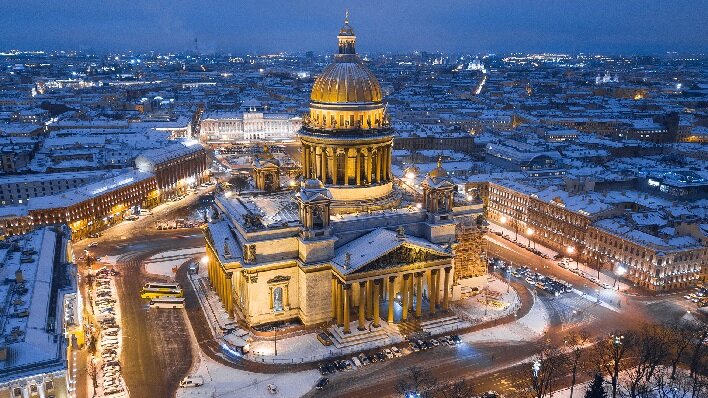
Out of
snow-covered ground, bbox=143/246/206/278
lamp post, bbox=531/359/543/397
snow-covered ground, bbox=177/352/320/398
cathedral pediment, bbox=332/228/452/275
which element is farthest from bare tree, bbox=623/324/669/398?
snow-covered ground, bbox=143/246/206/278

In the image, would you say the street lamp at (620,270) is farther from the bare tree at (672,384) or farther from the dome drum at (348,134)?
the dome drum at (348,134)

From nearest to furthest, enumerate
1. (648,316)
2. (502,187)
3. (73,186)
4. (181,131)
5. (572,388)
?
(572,388), (648,316), (502,187), (73,186), (181,131)

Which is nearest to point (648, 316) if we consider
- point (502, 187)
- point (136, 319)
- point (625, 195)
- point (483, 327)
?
point (483, 327)

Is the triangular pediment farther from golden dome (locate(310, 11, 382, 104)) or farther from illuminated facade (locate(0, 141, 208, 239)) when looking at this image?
illuminated facade (locate(0, 141, 208, 239))

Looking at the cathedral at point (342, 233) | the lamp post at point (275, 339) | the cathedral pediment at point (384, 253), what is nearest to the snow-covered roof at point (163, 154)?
the cathedral at point (342, 233)

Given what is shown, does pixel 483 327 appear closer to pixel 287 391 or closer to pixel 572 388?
pixel 572 388
